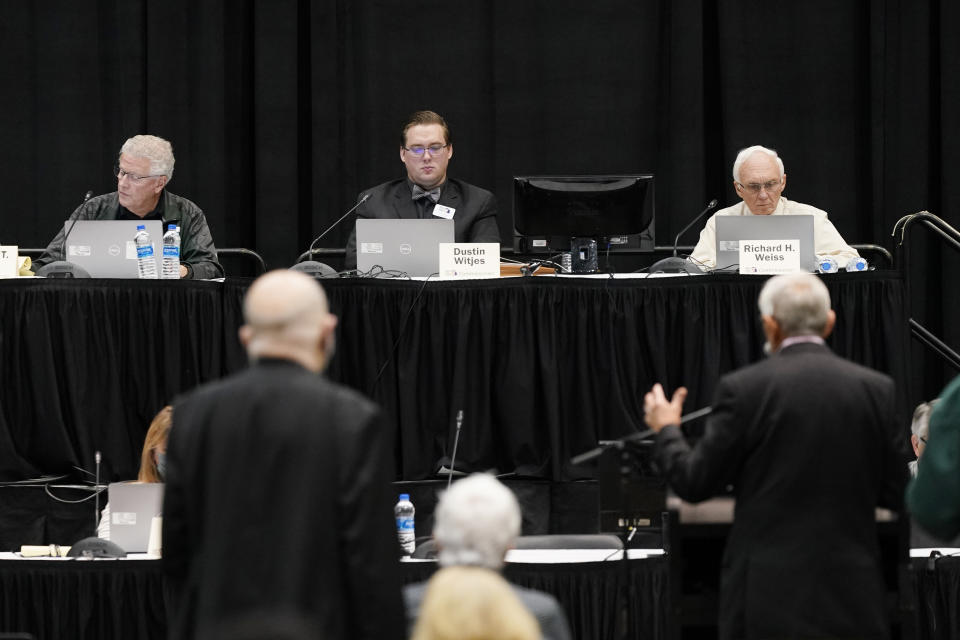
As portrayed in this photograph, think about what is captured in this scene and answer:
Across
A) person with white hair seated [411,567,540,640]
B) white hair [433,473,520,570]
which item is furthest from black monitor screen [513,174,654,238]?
person with white hair seated [411,567,540,640]

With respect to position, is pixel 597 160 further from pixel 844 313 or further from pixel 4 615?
pixel 4 615

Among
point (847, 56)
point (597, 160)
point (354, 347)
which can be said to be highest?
point (847, 56)

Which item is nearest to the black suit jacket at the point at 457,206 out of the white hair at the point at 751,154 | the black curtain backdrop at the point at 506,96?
the white hair at the point at 751,154

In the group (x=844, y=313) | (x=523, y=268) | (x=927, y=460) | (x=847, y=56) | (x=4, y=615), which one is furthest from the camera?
(x=847, y=56)

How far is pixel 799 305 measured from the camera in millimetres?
3650

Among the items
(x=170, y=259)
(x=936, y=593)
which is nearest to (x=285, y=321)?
(x=170, y=259)

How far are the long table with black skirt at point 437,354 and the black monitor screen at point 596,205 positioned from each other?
→ 51 cm

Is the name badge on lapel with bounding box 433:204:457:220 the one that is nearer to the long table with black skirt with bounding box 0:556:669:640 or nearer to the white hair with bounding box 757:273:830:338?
the long table with black skirt with bounding box 0:556:669:640

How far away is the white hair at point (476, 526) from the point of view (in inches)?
119

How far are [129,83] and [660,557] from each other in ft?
16.1

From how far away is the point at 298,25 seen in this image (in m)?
8.64

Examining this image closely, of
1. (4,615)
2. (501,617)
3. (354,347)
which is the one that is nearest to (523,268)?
(354,347)

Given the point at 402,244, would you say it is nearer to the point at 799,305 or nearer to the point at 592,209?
Result: the point at 592,209

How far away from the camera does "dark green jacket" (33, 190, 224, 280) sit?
20.5 feet
